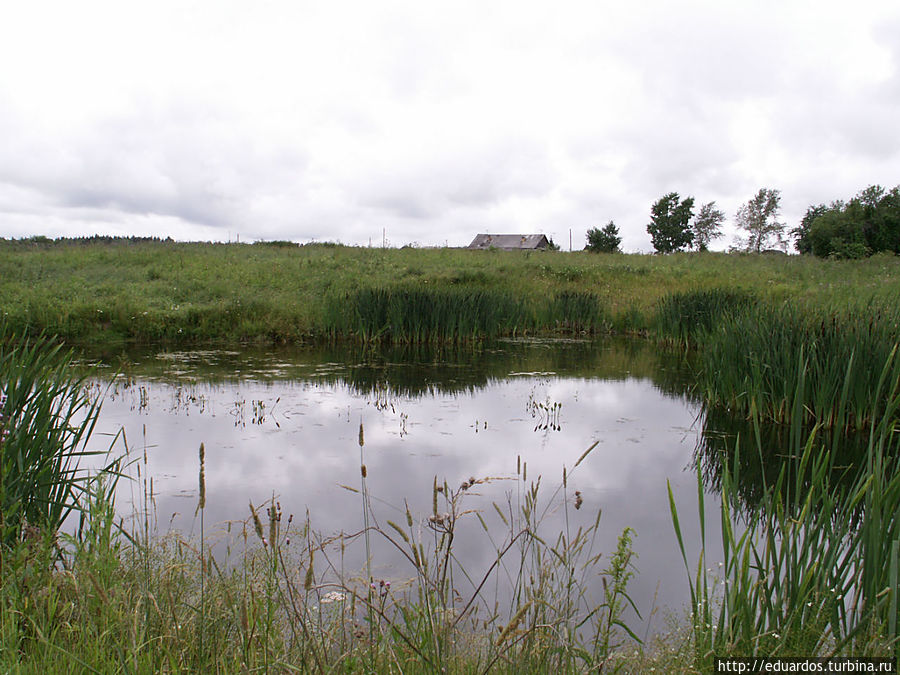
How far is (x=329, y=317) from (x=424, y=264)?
10692 millimetres

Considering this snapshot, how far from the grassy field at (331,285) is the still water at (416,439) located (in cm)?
282

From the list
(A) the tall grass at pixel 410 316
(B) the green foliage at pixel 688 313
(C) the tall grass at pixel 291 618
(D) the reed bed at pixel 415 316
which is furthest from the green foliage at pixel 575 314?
(C) the tall grass at pixel 291 618

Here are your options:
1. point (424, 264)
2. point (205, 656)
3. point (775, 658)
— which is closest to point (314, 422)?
point (205, 656)

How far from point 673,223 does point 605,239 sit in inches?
393

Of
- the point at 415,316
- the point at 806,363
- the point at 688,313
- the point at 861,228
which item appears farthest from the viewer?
the point at 861,228

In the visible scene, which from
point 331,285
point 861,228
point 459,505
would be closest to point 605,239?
point 861,228

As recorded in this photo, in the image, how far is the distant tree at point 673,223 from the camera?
61.8m

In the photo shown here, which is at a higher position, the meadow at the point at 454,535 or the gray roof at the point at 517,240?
the gray roof at the point at 517,240

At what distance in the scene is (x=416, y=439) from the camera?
5910mm

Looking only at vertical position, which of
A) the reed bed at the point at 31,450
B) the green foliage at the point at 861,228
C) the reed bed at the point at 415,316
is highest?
the green foliage at the point at 861,228

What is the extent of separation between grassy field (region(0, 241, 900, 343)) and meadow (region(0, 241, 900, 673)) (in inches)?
4.2

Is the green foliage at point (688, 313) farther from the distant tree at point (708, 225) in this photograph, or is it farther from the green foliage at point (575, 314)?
the distant tree at point (708, 225)

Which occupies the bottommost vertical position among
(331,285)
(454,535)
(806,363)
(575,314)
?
(454,535)

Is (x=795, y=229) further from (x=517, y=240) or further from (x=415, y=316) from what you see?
(x=415, y=316)
